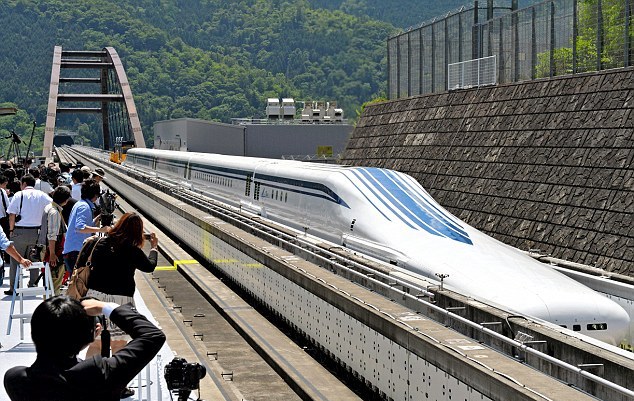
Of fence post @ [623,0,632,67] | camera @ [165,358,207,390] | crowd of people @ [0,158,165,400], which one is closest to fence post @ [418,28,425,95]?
fence post @ [623,0,632,67]

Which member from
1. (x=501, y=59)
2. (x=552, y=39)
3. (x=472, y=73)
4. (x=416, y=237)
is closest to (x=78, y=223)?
(x=416, y=237)

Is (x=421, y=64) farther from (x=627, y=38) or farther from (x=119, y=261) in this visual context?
(x=119, y=261)

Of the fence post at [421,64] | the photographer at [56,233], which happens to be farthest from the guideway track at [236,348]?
the fence post at [421,64]

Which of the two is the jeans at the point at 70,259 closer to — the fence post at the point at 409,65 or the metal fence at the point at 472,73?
the metal fence at the point at 472,73

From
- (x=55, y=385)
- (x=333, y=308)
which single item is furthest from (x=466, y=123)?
(x=55, y=385)

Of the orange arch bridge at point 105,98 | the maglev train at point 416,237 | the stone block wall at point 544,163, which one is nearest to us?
the maglev train at point 416,237

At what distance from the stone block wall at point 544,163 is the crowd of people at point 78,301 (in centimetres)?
1075

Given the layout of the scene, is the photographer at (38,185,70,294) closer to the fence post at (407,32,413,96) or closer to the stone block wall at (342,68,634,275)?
the stone block wall at (342,68,634,275)

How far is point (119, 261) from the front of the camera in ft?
29.5

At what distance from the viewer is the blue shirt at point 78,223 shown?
12.0 meters

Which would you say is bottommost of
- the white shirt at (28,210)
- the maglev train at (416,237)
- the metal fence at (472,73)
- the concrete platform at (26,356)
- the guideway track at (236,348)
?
the guideway track at (236,348)

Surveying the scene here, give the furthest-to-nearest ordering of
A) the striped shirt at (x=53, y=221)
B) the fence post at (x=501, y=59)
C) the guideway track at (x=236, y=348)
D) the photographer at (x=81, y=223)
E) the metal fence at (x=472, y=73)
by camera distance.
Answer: the metal fence at (x=472, y=73) < the fence post at (x=501, y=59) < the striped shirt at (x=53, y=221) < the guideway track at (x=236, y=348) < the photographer at (x=81, y=223)

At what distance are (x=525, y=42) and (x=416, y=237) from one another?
13702mm

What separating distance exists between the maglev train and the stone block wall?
266 cm
